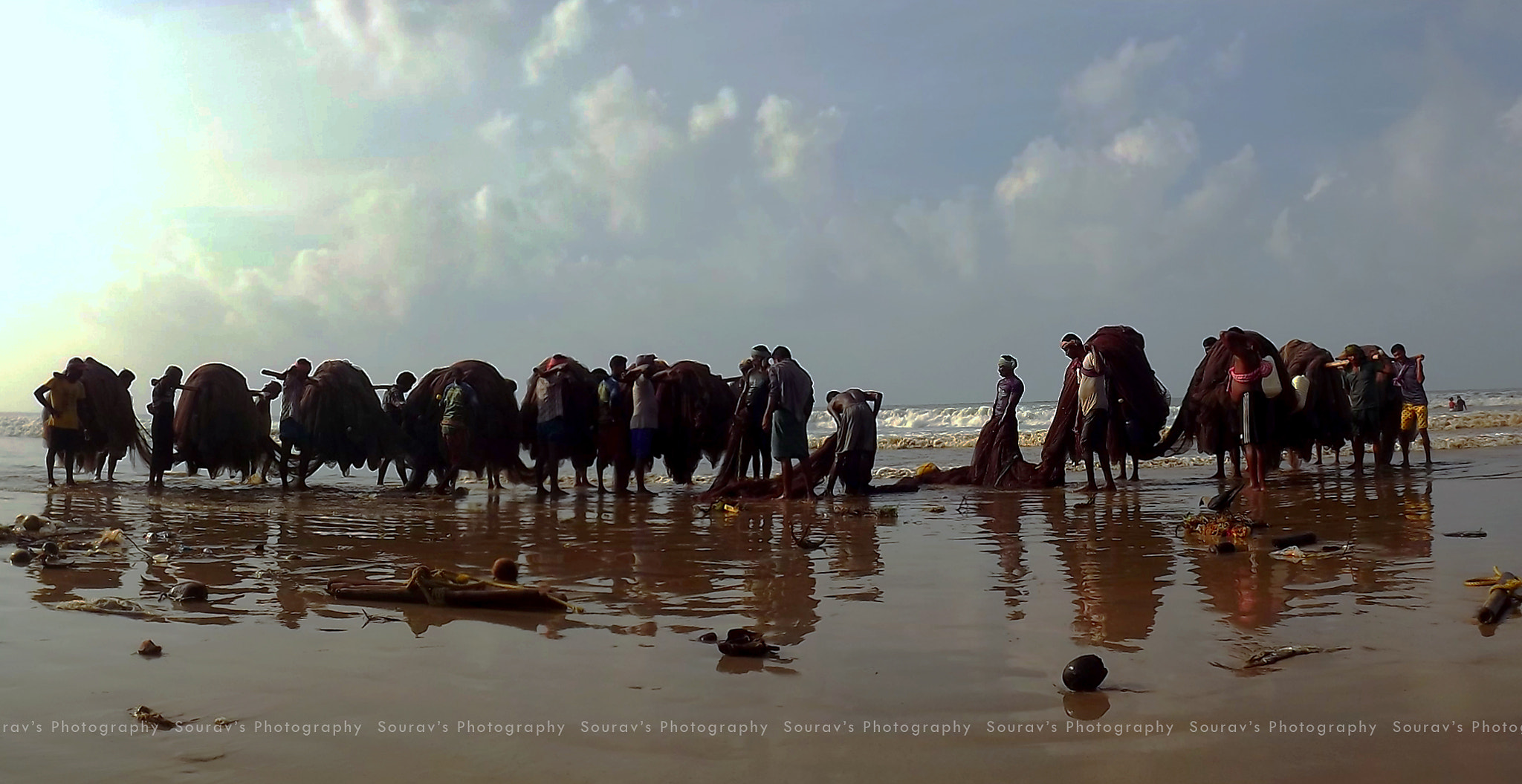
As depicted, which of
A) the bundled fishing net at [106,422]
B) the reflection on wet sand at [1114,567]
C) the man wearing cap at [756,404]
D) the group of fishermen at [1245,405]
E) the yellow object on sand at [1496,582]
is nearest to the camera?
the reflection on wet sand at [1114,567]

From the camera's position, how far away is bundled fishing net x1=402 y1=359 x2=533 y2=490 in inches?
527

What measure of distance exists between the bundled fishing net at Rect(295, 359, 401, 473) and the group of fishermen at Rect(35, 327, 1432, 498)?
0.11m

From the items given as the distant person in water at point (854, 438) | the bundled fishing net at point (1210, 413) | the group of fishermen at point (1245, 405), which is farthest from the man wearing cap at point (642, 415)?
the bundled fishing net at point (1210, 413)

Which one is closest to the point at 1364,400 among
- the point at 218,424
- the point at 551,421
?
the point at 551,421

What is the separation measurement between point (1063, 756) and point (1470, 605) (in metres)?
2.80

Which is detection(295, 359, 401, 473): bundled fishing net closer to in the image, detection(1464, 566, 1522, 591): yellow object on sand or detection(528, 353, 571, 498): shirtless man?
detection(528, 353, 571, 498): shirtless man

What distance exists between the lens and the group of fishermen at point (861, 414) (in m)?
11.9

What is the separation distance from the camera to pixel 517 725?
3.29 metres

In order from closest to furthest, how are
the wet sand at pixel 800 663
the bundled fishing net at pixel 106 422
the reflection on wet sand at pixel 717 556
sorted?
the wet sand at pixel 800 663 < the reflection on wet sand at pixel 717 556 < the bundled fishing net at pixel 106 422

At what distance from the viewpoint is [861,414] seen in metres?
12.0

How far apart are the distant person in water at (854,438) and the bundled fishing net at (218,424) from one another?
309 inches

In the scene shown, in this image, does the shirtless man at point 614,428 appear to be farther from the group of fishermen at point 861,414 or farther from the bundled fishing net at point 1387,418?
the bundled fishing net at point 1387,418

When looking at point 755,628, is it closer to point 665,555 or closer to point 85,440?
point 665,555

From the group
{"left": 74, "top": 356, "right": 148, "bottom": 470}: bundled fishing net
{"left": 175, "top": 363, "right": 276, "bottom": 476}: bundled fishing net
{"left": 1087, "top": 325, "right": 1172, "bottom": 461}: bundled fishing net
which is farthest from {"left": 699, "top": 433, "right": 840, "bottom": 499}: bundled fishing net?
{"left": 74, "top": 356, "right": 148, "bottom": 470}: bundled fishing net
